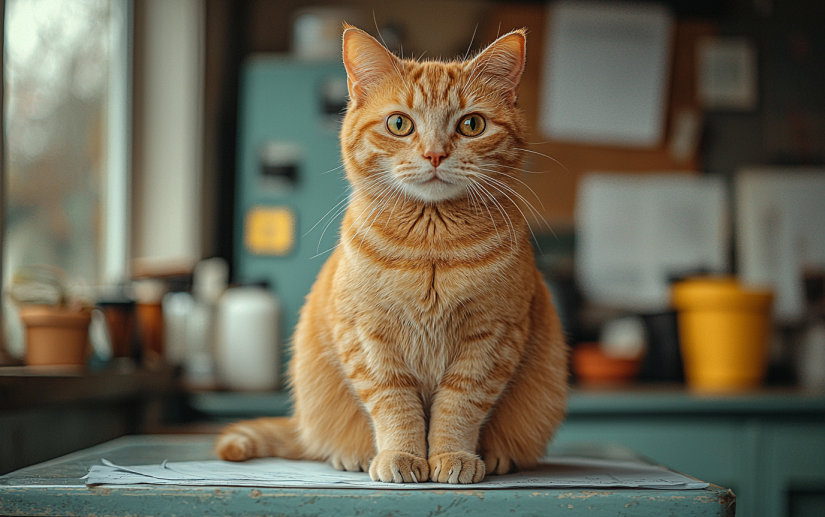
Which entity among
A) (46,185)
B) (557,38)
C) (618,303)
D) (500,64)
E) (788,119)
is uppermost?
(557,38)

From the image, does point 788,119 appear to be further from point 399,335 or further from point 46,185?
point 46,185

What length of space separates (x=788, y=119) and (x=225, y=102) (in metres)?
2.12

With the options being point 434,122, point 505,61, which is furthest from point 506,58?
point 434,122

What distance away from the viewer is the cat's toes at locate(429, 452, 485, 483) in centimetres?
68

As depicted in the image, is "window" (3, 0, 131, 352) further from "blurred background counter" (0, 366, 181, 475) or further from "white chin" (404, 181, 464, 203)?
"white chin" (404, 181, 464, 203)

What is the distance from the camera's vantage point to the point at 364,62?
0.75 metres

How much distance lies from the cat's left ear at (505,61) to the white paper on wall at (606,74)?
5.57 feet

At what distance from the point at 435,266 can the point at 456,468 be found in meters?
0.22

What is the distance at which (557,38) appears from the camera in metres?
2.39

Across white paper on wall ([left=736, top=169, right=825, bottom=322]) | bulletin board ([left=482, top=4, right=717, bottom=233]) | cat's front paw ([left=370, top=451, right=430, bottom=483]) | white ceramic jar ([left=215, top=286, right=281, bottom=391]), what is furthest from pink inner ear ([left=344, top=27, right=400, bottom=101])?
white paper on wall ([left=736, top=169, right=825, bottom=322])

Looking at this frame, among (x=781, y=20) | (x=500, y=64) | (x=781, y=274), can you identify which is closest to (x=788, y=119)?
(x=781, y=20)

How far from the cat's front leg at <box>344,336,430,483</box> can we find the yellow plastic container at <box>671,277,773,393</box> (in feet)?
4.66

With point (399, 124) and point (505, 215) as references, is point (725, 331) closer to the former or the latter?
point (505, 215)

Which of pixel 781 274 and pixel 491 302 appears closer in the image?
pixel 491 302
